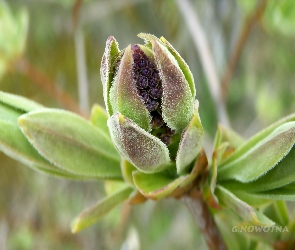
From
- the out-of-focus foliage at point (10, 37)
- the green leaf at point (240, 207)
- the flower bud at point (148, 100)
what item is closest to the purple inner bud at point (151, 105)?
the flower bud at point (148, 100)

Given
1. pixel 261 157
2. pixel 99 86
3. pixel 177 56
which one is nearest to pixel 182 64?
pixel 177 56

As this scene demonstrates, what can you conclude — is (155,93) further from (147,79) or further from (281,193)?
(281,193)

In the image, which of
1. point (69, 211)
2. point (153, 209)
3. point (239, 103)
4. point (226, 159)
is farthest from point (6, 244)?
point (226, 159)

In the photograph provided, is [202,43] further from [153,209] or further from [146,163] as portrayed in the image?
[153,209]

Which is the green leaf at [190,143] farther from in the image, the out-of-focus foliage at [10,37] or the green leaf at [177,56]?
the out-of-focus foliage at [10,37]

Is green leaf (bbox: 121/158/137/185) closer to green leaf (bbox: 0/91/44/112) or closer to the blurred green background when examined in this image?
green leaf (bbox: 0/91/44/112)

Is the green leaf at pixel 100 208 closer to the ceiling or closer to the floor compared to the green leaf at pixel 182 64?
closer to the floor

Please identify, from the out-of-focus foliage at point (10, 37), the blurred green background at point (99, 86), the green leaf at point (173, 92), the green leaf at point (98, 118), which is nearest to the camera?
the green leaf at point (173, 92)
